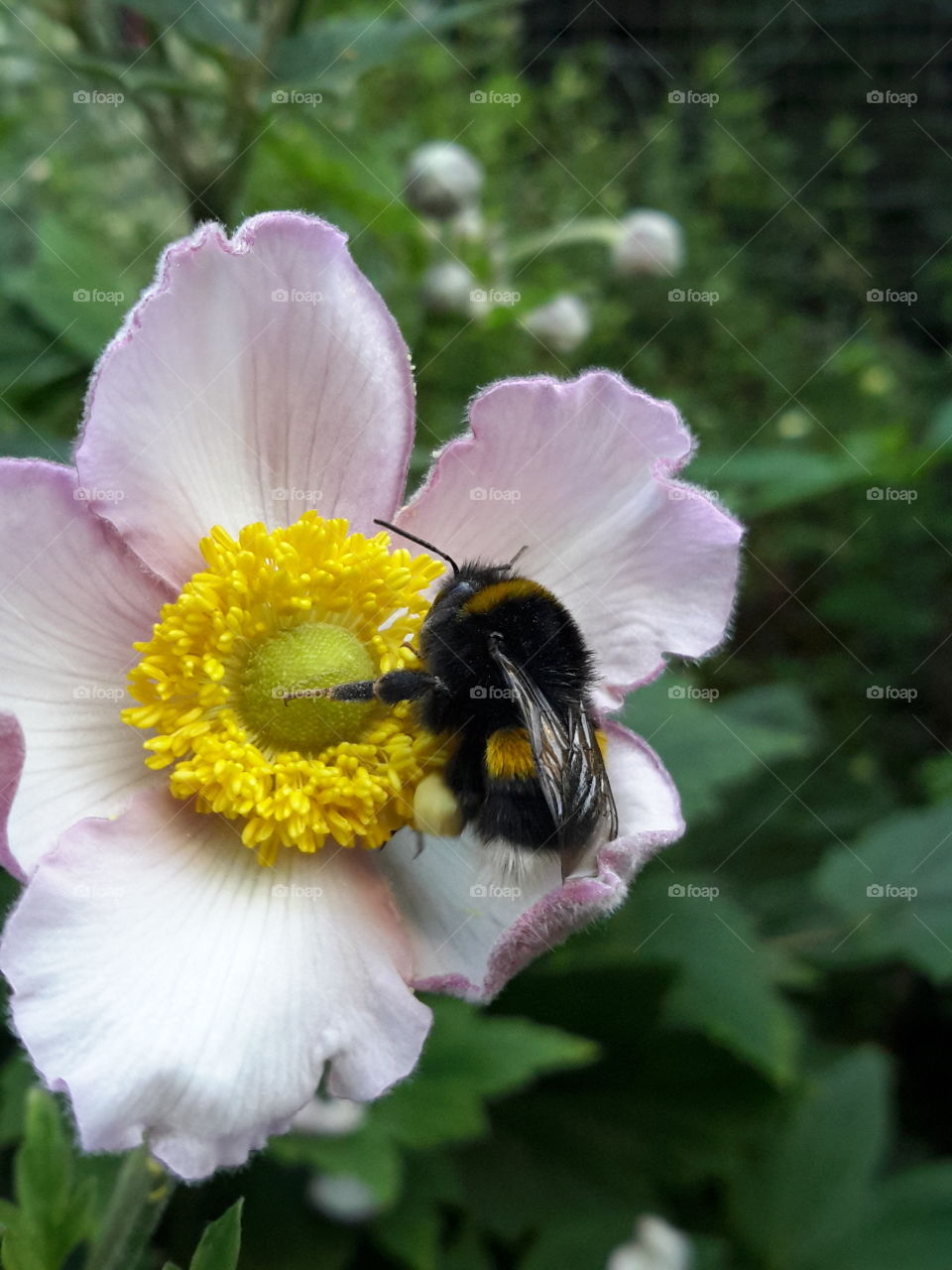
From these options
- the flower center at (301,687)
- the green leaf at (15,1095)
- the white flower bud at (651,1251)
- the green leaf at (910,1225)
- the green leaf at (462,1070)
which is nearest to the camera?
the flower center at (301,687)

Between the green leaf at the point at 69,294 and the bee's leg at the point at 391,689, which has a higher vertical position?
the green leaf at the point at 69,294

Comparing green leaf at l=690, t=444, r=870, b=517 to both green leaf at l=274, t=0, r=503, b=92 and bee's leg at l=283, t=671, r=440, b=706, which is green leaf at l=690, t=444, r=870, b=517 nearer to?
green leaf at l=274, t=0, r=503, b=92

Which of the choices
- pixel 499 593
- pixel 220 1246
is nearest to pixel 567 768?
pixel 499 593

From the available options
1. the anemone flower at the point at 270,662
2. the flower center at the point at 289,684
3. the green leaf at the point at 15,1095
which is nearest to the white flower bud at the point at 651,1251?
the green leaf at the point at 15,1095

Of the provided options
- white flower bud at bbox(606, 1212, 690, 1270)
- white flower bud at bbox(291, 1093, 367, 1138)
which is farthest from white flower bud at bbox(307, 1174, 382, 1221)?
white flower bud at bbox(606, 1212, 690, 1270)

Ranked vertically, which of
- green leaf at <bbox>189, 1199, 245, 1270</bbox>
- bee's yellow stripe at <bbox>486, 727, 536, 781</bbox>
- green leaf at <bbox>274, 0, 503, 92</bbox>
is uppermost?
green leaf at <bbox>274, 0, 503, 92</bbox>

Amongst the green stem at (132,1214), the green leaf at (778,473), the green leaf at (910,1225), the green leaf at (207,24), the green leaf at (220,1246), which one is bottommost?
the green leaf at (910,1225)

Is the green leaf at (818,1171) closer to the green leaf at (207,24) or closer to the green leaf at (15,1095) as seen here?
the green leaf at (15,1095)
